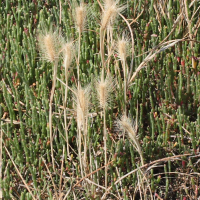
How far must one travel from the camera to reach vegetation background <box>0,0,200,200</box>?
5.98 ft

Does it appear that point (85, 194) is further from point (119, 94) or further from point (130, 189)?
point (119, 94)

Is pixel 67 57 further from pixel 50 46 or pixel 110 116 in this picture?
pixel 110 116

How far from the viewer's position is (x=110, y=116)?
1.99 m

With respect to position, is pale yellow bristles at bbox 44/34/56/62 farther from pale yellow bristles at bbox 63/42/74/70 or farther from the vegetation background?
the vegetation background

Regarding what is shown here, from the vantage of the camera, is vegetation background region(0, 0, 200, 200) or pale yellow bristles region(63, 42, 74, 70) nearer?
pale yellow bristles region(63, 42, 74, 70)

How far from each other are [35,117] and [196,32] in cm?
113

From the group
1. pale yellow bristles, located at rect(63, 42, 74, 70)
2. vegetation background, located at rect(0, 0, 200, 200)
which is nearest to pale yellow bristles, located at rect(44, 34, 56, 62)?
pale yellow bristles, located at rect(63, 42, 74, 70)

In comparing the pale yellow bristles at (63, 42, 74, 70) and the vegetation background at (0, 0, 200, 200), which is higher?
the pale yellow bristles at (63, 42, 74, 70)

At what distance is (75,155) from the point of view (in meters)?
2.03

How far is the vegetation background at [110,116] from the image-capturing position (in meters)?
1.82

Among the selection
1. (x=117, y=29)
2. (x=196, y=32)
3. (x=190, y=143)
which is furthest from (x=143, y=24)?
(x=190, y=143)

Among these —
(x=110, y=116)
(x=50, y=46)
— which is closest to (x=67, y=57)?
(x=50, y=46)

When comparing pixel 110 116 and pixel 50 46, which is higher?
pixel 50 46

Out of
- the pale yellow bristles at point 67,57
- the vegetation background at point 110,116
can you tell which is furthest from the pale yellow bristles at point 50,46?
the vegetation background at point 110,116
